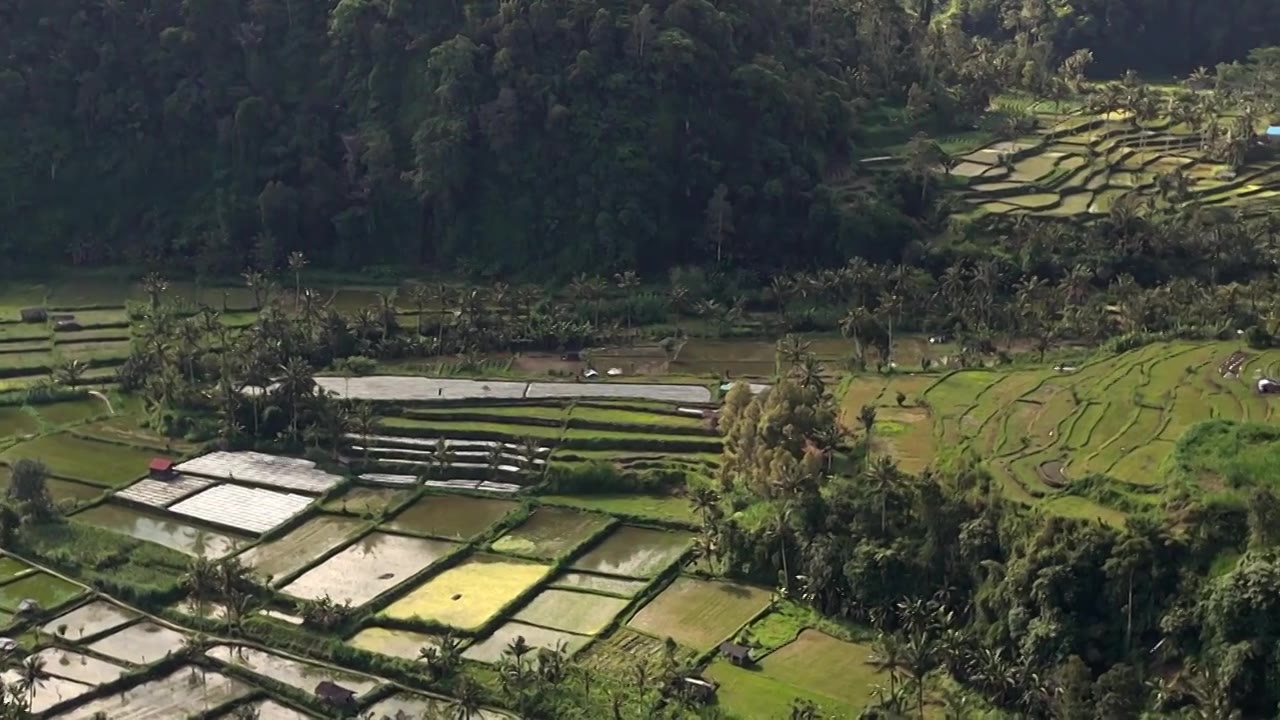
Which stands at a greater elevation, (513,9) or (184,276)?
(513,9)

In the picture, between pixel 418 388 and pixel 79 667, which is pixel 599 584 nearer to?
pixel 79 667

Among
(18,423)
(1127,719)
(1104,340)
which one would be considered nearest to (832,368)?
(1104,340)

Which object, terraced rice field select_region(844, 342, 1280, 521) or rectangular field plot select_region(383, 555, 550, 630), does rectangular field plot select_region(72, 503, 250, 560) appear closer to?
rectangular field plot select_region(383, 555, 550, 630)

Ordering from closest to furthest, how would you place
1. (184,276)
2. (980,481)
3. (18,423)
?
(980,481), (18,423), (184,276)

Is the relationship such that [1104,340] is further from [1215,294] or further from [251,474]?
[251,474]

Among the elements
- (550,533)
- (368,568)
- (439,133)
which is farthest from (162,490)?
(439,133)

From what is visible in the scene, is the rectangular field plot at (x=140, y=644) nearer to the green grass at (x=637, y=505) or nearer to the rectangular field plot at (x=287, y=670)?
the rectangular field plot at (x=287, y=670)
